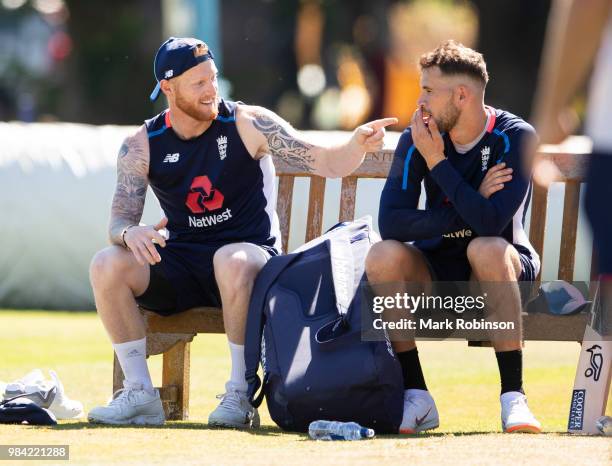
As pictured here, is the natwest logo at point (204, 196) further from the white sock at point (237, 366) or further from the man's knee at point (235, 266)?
the white sock at point (237, 366)

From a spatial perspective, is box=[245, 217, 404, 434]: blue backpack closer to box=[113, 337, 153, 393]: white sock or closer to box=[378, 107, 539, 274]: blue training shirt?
box=[378, 107, 539, 274]: blue training shirt

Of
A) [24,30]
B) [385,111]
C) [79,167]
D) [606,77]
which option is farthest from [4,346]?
[24,30]

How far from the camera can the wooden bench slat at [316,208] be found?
6957 mm

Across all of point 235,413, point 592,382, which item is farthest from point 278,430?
point 592,382

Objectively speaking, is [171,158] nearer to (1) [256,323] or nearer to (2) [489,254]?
(1) [256,323]

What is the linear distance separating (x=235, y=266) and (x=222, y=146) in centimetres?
62

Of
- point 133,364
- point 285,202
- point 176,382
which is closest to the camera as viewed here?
point 133,364

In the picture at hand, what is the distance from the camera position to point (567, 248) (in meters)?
6.64

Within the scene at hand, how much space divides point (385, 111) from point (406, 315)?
23.3m

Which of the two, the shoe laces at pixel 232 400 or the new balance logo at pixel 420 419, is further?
the shoe laces at pixel 232 400

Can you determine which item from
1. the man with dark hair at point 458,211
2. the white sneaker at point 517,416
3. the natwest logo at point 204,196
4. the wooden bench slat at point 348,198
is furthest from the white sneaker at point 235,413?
the wooden bench slat at point 348,198

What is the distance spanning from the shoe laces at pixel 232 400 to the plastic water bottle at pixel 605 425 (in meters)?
1.39

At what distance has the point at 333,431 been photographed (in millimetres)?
5301

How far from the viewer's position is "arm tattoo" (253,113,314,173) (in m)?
6.20
